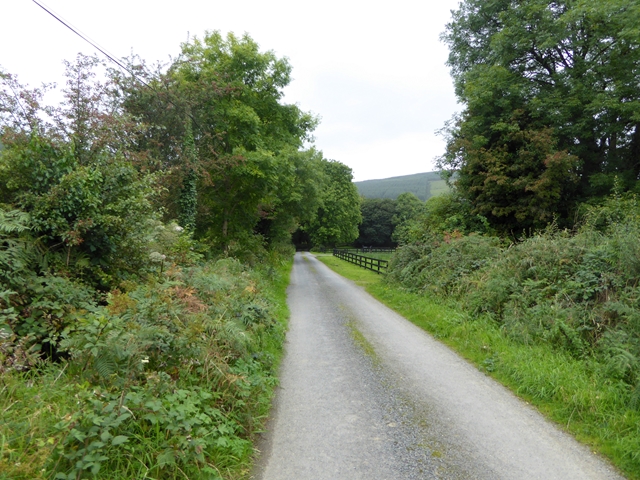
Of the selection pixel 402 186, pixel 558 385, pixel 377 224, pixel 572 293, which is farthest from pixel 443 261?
pixel 402 186

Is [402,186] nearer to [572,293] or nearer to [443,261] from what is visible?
[443,261]

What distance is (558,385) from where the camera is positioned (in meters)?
4.39

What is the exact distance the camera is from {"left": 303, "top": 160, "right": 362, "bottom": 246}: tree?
47.0 meters

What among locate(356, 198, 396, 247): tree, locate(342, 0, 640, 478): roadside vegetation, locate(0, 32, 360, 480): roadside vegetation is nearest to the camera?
locate(0, 32, 360, 480): roadside vegetation

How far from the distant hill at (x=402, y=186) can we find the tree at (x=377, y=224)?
68.7 m

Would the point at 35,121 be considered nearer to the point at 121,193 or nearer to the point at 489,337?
the point at 121,193

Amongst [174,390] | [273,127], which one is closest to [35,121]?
[174,390]

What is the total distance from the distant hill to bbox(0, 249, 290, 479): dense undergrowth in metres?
137

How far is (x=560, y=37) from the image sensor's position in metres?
13.6

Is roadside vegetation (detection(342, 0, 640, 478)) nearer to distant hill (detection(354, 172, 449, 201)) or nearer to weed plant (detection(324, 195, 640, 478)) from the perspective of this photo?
weed plant (detection(324, 195, 640, 478))

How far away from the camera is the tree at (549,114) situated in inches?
506

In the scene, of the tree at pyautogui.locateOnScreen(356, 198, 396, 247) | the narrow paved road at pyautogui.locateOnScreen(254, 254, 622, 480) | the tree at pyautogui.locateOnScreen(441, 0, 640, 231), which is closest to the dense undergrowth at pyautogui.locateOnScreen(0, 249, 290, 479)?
the narrow paved road at pyautogui.locateOnScreen(254, 254, 622, 480)

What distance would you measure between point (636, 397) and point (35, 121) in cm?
1096

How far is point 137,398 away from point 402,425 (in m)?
2.73
